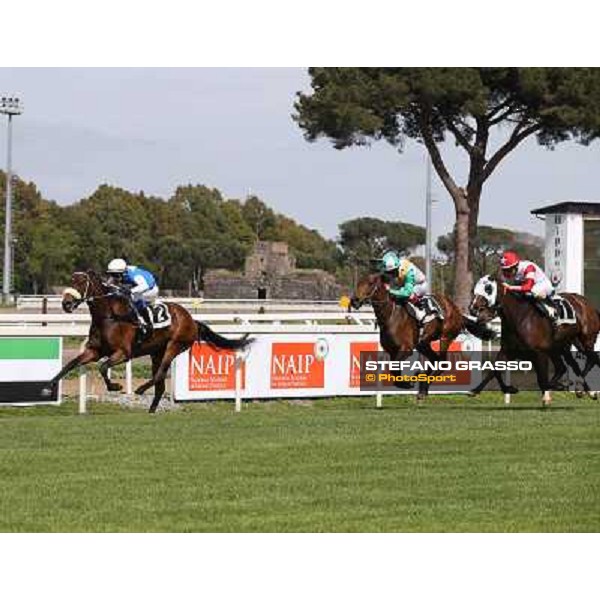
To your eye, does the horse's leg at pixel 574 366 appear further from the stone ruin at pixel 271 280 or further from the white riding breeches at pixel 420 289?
the stone ruin at pixel 271 280

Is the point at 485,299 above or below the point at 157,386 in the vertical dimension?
above

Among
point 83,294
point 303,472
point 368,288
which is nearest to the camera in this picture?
point 303,472

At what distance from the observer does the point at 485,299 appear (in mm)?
17125

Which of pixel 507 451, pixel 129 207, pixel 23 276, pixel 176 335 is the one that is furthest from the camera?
pixel 23 276

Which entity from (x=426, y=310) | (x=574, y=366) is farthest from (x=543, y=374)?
(x=426, y=310)

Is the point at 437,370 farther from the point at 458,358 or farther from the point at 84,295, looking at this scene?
the point at 84,295

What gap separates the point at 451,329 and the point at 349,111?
14878 mm

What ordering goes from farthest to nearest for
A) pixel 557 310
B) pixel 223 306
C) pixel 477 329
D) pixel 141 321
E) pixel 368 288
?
pixel 223 306, pixel 557 310, pixel 477 329, pixel 368 288, pixel 141 321

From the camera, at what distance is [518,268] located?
17.2 metres

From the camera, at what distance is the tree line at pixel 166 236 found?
38188 mm

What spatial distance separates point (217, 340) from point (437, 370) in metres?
3.74

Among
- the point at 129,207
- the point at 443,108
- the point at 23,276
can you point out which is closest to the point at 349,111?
the point at 443,108

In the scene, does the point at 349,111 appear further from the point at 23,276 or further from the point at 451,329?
the point at 23,276

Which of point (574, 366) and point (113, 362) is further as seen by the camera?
point (574, 366)
